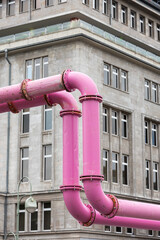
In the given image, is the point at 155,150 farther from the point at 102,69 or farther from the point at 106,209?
the point at 106,209

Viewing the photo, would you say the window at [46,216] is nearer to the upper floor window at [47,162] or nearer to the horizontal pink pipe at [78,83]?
the upper floor window at [47,162]

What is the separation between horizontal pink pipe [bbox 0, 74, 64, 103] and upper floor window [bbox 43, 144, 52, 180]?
27.7m

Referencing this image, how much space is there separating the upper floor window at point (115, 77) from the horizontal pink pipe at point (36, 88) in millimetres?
30961

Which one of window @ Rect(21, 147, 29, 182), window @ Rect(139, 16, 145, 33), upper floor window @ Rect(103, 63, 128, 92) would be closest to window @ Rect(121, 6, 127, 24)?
window @ Rect(139, 16, 145, 33)

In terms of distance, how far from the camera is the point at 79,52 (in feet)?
157

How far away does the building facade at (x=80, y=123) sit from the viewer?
154 ft

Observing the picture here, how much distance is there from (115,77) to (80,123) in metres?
6.74

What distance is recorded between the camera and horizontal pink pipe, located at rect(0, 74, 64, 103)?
18.6 metres

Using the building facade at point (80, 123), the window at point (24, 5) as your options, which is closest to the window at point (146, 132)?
the building facade at point (80, 123)

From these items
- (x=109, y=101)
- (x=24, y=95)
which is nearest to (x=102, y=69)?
(x=109, y=101)

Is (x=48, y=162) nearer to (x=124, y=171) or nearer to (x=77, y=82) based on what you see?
(x=124, y=171)

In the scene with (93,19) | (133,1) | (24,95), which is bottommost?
(24,95)

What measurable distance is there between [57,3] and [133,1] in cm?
878

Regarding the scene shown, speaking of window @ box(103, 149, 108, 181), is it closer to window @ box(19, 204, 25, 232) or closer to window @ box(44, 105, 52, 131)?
window @ box(44, 105, 52, 131)
